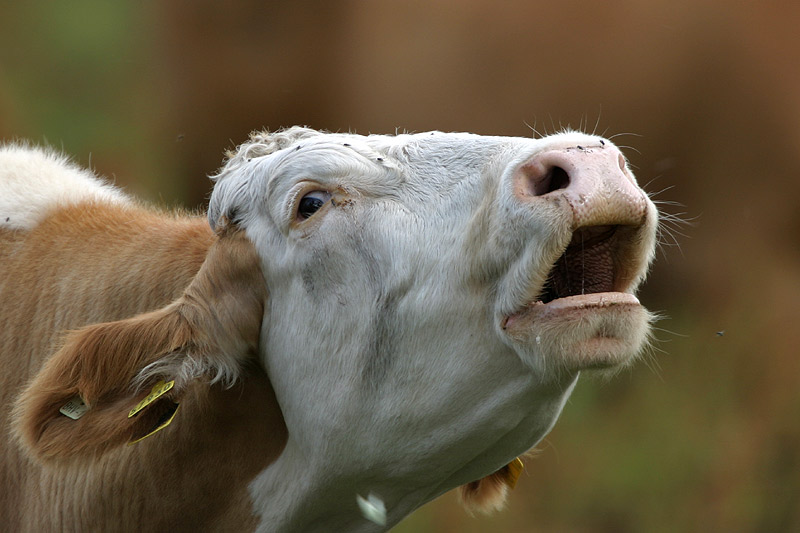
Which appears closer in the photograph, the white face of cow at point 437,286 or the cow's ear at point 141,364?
the white face of cow at point 437,286

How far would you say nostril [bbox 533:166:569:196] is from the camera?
230 centimetres

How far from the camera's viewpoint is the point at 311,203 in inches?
105

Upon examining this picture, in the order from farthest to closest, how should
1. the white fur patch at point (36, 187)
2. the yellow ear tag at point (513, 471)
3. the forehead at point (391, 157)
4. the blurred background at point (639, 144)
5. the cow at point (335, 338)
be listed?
the blurred background at point (639, 144) → the white fur patch at point (36, 187) → the yellow ear tag at point (513, 471) → the forehead at point (391, 157) → the cow at point (335, 338)

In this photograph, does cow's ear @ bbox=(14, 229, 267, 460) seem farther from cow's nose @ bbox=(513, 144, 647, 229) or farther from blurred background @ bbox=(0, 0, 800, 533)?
blurred background @ bbox=(0, 0, 800, 533)

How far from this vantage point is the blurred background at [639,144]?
6.34 meters

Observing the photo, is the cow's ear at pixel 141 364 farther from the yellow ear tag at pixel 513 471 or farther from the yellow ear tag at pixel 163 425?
the yellow ear tag at pixel 513 471

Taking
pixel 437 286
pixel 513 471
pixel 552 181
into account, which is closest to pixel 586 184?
pixel 552 181

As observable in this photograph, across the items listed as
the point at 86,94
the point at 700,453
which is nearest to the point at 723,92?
the point at 700,453

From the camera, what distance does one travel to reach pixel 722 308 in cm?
649

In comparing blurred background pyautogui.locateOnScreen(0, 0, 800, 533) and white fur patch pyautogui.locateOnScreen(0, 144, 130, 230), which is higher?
white fur patch pyautogui.locateOnScreen(0, 144, 130, 230)

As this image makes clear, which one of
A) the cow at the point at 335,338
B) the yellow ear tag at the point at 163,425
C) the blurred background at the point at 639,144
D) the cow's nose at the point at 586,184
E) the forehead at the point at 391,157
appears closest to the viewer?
the cow's nose at the point at 586,184

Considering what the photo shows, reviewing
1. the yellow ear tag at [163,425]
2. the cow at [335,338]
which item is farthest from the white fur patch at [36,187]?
the yellow ear tag at [163,425]

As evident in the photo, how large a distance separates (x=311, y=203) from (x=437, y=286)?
44 cm

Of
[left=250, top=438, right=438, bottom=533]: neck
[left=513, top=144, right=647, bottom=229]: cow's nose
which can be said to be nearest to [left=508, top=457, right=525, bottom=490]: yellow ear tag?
[left=250, top=438, right=438, bottom=533]: neck
